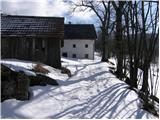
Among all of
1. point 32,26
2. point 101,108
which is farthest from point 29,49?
point 101,108

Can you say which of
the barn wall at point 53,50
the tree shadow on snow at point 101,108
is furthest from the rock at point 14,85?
the barn wall at point 53,50

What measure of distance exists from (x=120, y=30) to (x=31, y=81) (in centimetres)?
1316

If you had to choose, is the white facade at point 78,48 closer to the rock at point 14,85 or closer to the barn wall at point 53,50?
the barn wall at point 53,50

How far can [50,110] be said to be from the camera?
9.26 m

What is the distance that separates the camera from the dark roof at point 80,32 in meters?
49.3

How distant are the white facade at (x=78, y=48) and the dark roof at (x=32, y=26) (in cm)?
2474

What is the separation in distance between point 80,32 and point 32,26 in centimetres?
2750

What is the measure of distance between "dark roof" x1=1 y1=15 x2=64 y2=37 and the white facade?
24739 millimetres

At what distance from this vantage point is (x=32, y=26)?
75.2 feet

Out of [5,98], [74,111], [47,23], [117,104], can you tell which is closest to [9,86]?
[5,98]

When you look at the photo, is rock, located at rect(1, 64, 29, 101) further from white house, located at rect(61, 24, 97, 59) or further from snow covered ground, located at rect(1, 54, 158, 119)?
white house, located at rect(61, 24, 97, 59)

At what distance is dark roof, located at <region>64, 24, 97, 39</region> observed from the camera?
49281 mm

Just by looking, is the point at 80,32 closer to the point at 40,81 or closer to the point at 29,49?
the point at 29,49

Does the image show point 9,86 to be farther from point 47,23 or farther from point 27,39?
point 47,23
